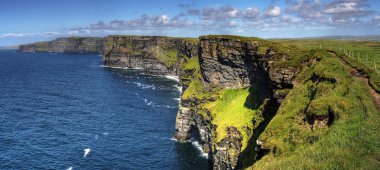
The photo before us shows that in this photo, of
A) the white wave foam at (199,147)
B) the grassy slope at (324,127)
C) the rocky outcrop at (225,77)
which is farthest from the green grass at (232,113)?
the grassy slope at (324,127)

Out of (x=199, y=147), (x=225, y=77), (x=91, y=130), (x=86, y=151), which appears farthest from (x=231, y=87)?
(x=91, y=130)

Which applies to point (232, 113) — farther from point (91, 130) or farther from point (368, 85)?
point (91, 130)

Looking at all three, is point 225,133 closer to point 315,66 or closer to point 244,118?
point 244,118

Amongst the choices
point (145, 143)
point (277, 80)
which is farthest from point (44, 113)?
point (277, 80)

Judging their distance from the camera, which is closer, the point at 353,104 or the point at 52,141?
the point at 353,104

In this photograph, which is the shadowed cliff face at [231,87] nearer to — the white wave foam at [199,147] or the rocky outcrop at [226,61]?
the rocky outcrop at [226,61]
